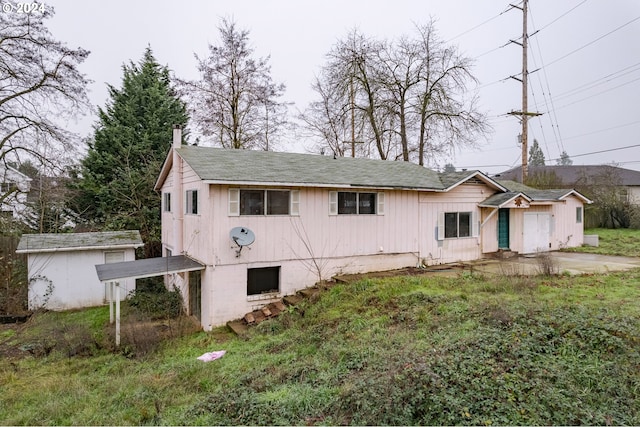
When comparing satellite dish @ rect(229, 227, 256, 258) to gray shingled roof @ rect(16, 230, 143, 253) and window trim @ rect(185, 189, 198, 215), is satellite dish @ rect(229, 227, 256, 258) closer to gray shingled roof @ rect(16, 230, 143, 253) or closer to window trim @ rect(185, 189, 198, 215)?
window trim @ rect(185, 189, 198, 215)

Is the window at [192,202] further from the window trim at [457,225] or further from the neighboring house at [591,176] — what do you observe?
the neighboring house at [591,176]

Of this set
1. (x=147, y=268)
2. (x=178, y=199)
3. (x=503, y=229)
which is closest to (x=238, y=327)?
(x=147, y=268)

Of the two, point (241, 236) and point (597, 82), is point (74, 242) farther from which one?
point (597, 82)

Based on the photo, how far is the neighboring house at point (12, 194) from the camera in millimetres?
13445

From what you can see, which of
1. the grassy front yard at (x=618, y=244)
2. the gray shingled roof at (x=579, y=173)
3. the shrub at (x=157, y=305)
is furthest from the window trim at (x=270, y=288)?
the gray shingled roof at (x=579, y=173)

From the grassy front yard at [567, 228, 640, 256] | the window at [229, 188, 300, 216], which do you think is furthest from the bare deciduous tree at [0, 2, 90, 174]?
the grassy front yard at [567, 228, 640, 256]

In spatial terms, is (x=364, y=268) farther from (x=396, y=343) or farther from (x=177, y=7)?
(x=177, y=7)

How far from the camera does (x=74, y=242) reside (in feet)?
41.8

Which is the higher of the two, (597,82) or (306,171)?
(597,82)

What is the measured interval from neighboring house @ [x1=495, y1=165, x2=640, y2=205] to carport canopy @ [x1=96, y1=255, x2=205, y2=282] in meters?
18.4

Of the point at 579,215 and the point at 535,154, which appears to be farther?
the point at 535,154

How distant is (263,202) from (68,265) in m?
8.24

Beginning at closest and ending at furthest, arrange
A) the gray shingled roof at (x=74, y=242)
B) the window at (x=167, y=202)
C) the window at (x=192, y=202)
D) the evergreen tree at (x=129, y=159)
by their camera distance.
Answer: the window at (x=192, y=202) → the gray shingled roof at (x=74, y=242) → the window at (x=167, y=202) → the evergreen tree at (x=129, y=159)

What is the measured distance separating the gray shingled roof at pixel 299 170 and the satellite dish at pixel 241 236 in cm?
138
